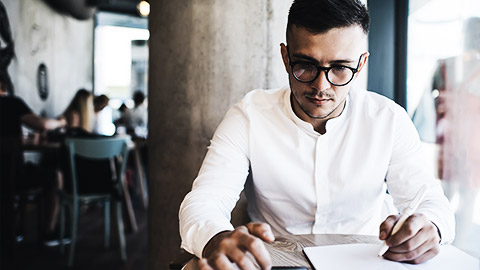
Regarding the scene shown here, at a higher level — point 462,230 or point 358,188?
point 358,188

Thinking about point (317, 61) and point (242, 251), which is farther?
point (317, 61)

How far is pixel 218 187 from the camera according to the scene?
137 centimetres

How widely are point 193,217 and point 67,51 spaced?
7.57 metres

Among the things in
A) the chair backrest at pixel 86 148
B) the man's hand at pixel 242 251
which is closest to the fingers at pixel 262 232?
the man's hand at pixel 242 251

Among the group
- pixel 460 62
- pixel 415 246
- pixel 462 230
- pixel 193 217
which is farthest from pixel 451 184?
pixel 193 217

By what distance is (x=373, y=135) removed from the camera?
1519 millimetres

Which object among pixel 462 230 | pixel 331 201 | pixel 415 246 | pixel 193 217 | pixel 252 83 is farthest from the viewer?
pixel 462 230

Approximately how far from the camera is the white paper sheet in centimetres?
94

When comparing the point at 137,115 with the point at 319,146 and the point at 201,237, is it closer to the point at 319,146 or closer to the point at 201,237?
the point at 319,146

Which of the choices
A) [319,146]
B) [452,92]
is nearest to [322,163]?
[319,146]

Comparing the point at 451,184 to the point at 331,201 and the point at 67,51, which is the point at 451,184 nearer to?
the point at 331,201

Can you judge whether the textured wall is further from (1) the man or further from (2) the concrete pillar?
(1) the man

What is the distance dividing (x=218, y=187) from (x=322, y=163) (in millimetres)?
411

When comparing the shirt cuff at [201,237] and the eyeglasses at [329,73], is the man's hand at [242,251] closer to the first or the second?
the shirt cuff at [201,237]
